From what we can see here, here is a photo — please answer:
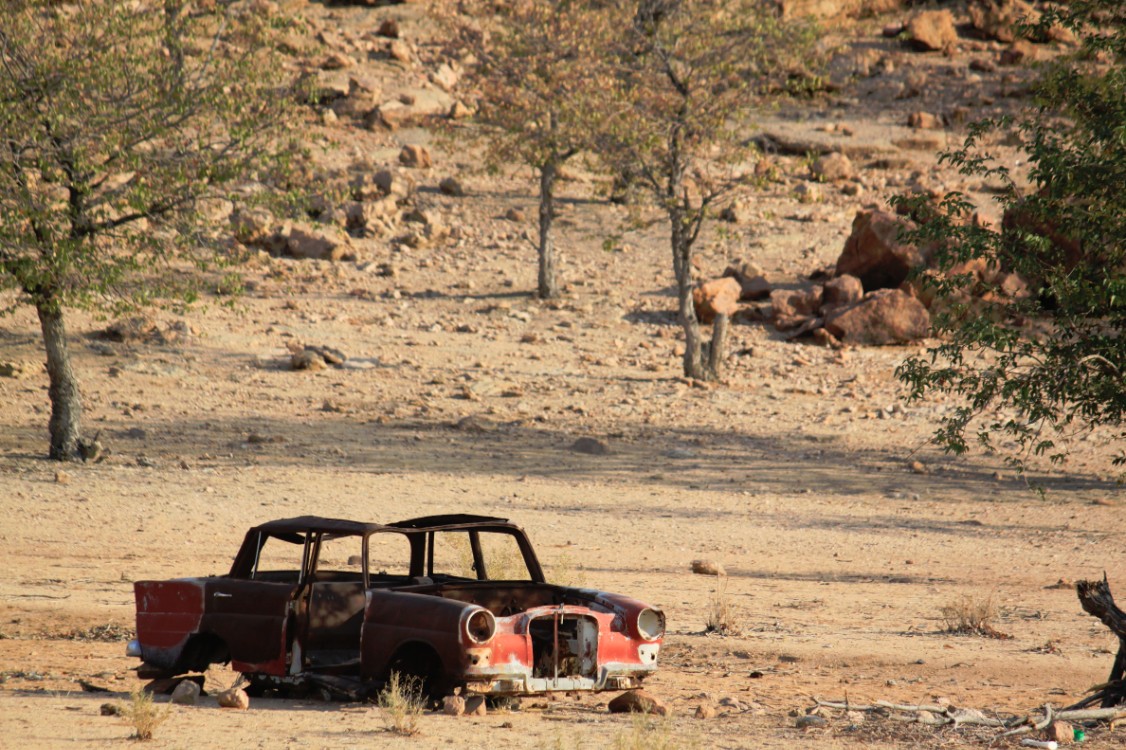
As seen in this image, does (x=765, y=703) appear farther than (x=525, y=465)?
No

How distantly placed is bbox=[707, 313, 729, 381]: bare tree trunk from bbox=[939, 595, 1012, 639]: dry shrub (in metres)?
13.7

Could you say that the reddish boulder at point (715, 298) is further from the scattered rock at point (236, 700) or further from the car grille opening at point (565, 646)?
the scattered rock at point (236, 700)

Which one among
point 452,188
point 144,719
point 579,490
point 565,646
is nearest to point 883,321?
point 579,490

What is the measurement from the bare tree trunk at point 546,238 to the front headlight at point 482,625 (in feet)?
75.0

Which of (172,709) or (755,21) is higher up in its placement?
(755,21)

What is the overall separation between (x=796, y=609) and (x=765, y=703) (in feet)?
→ 13.1

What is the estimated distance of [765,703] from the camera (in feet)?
25.4

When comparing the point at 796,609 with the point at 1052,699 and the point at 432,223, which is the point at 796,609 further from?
the point at 432,223

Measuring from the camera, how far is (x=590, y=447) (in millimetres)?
20219

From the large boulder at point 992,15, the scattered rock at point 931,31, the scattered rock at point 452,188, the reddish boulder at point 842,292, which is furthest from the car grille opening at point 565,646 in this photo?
the large boulder at point 992,15

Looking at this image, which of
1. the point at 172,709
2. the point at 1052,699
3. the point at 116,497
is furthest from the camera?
the point at 116,497

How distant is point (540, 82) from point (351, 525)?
71.4ft

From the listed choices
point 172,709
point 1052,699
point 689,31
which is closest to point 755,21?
point 689,31

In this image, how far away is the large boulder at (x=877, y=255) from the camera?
28453 mm
